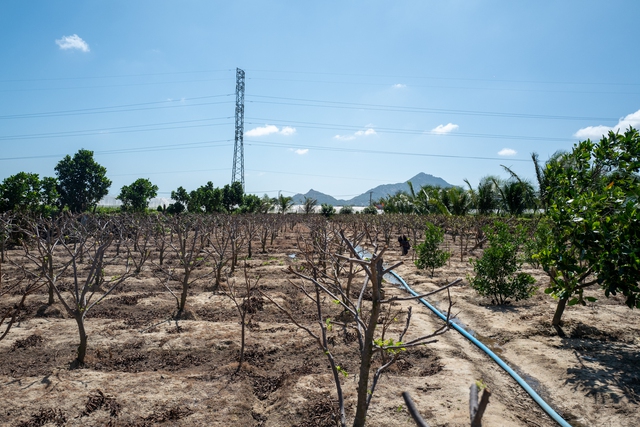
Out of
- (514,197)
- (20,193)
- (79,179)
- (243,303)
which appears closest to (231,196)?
(79,179)

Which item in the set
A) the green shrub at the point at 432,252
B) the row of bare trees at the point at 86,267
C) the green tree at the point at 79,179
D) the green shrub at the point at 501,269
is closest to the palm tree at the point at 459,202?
the row of bare trees at the point at 86,267

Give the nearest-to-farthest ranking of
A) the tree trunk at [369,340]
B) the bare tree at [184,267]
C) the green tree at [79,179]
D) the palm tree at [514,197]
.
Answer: the tree trunk at [369,340] → the bare tree at [184,267] → the palm tree at [514,197] → the green tree at [79,179]

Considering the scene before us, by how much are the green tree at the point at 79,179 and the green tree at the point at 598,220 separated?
1362 inches

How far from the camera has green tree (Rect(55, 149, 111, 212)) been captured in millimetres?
32938

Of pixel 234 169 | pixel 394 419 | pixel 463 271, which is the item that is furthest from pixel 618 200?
pixel 234 169

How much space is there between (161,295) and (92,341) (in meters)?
2.93

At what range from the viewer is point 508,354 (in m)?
5.73

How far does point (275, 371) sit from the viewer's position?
16.4 ft

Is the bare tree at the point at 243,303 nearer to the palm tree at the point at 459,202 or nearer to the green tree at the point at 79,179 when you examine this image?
the palm tree at the point at 459,202

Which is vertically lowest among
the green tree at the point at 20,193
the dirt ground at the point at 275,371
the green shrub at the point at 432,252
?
the dirt ground at the point at 275,371

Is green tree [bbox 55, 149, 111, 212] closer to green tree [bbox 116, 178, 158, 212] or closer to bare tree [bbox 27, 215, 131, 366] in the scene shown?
green tree [bbox 116, 178, 158, 212]

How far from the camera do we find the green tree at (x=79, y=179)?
108ft

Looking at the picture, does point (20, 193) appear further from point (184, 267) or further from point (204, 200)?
point (204, 200)

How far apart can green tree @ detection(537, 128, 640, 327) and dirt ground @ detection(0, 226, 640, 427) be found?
2.95 feet
